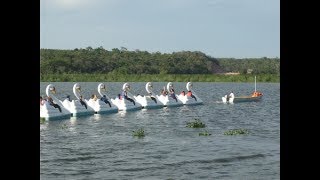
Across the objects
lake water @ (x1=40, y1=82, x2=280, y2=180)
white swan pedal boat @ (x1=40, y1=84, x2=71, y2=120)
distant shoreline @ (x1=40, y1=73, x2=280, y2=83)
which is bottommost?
lake water @ (x1=40, y1=82, x2=280, y2=180)

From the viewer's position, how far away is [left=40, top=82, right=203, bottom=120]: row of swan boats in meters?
27.5

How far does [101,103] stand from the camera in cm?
3191

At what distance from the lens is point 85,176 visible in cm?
1302

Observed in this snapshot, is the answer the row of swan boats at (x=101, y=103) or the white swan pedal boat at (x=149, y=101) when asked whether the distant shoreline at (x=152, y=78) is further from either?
the white swan pedal boat at (x=149, y=101)

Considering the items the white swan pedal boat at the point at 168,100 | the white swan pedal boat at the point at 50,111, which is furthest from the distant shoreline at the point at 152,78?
the white swan pedal boat at the point at 50,111

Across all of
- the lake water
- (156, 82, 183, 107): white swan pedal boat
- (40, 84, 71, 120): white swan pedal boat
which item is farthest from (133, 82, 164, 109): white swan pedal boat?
(40, 84, 71, 120): white swan pedal boat

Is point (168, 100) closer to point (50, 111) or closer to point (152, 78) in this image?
point (50, 111)

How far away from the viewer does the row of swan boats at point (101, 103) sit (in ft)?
90.2

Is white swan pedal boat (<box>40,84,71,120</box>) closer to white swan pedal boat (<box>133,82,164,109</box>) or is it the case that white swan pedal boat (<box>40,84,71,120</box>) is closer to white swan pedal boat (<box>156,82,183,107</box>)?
white swan pedal boat (<box>133,82,164,109</box>)
